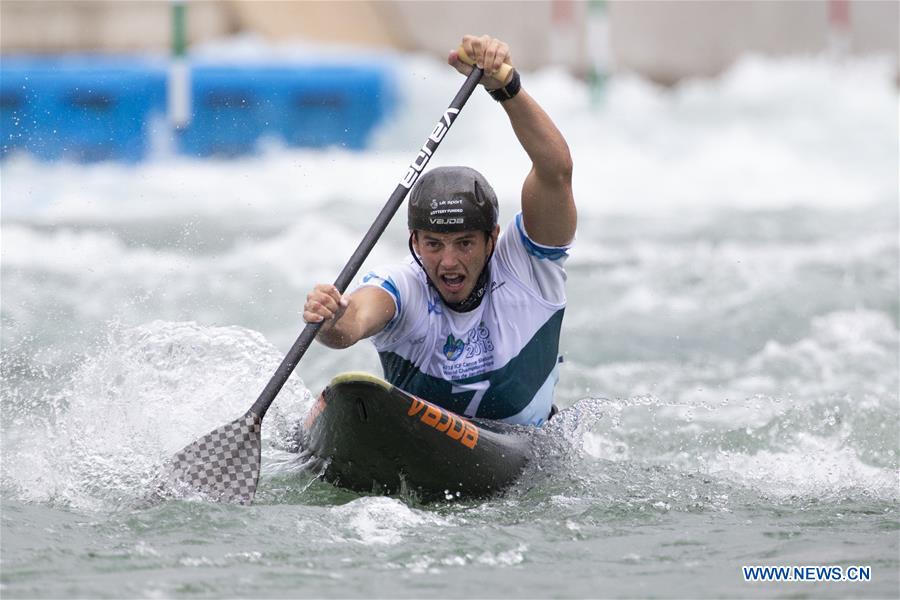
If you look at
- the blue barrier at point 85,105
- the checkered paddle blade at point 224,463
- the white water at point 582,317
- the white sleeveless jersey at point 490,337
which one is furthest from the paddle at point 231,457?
the blue barrier at point 85,105

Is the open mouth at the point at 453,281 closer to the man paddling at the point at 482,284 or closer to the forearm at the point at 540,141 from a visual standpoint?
the man paddling at the point at 482,284

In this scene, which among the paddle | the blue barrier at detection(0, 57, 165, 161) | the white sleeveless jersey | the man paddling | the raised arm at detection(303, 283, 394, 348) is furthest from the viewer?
the blue barrier at detection(0, 57, 165, 161)

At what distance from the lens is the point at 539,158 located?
5098mm

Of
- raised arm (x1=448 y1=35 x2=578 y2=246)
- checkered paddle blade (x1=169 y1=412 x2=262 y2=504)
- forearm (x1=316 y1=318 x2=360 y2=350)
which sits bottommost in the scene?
checkered paddle blade (x1=169 y1=412 x2=262 y2=504)

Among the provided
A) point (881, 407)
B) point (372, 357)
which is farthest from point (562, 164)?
point (372, 357)

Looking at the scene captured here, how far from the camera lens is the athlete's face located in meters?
A: 5.02

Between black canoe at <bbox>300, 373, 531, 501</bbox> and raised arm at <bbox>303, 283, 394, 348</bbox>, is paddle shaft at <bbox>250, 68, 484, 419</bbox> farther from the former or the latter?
black canoe at <bbox>300, 373, 531, 501</bbox>

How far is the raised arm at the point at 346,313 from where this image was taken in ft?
15.2

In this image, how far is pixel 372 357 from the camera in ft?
27.0

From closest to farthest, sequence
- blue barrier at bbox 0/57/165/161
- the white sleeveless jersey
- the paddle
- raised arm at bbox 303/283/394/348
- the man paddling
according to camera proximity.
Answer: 1. raised arm at bbox 303/283/394/348
2. the paddle
3. the man paddling
4. the white sleeveless jersey
5. blue barrier at bbox 0/57/165/161

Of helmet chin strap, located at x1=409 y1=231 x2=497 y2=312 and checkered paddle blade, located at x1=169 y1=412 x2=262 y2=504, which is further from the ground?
helmet chin strap, located at x1=409 y1=231 x2=497 y2=312

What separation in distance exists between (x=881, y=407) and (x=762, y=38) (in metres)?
10.5

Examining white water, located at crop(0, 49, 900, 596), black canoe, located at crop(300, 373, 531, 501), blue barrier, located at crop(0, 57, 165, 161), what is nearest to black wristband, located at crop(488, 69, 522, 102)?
black canoe, located at crop(300, 373, 531, 501)

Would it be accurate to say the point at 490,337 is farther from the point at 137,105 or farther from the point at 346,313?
the point at 137,105
